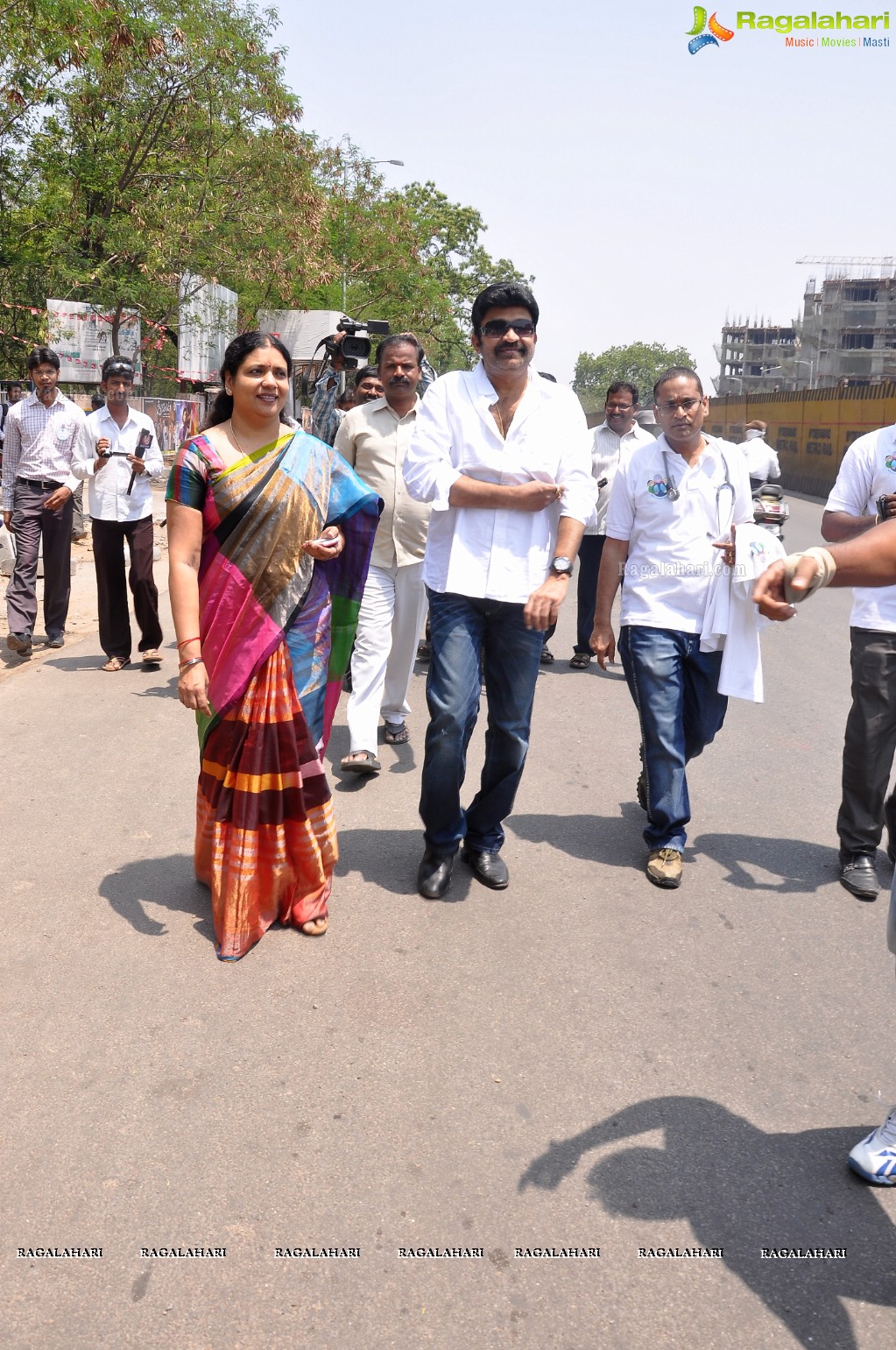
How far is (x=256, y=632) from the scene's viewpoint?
Answer: 12.9 feet

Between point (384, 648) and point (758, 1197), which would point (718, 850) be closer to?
point (384, 648)

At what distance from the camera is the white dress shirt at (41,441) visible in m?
8.48

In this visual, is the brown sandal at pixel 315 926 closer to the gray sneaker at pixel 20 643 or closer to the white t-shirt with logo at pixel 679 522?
the white t-shirt with logo at pixel 679 522

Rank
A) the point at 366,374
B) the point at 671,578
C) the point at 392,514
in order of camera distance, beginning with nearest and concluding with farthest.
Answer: the point at 671,578 < the point at 392,514 < the point at 366,374

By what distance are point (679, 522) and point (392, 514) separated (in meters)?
1.90

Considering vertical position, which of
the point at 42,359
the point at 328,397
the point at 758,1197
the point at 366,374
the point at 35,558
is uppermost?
the point at 42,359

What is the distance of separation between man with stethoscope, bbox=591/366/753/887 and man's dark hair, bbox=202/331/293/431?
158 centimetres

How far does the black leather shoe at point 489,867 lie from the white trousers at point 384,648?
1266 millimetres

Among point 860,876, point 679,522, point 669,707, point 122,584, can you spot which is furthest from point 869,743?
point 122,584

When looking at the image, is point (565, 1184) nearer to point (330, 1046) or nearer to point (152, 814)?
point (330, 1046)

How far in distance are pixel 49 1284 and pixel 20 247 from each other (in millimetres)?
20189

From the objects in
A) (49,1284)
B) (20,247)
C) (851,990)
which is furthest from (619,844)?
(20,247)

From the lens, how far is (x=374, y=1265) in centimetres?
246

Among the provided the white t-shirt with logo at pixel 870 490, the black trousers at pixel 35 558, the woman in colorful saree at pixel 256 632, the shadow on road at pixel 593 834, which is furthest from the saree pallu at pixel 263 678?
the black trousers at pixel 35 558
